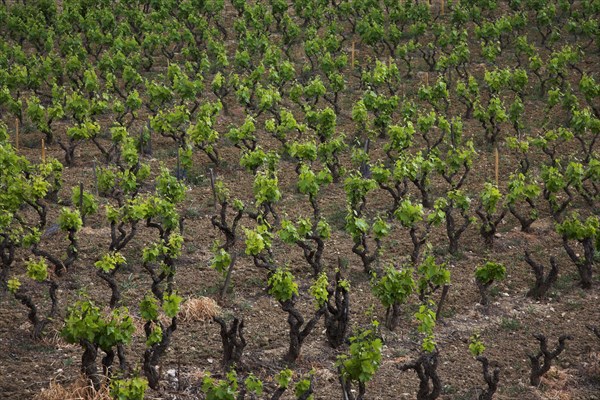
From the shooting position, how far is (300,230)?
14859 mm

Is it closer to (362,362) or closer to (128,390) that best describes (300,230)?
(362,362)

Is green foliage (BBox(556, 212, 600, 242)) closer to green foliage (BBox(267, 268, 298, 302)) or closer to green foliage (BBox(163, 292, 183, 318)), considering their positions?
green foliage (BBox(267, 268, 298, 302))

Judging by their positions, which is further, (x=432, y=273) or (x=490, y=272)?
(x=490, y=272)

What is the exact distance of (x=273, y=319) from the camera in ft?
47.7

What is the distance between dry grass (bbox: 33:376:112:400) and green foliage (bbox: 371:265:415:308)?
12.7 ft

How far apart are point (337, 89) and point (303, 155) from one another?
4.37 meters

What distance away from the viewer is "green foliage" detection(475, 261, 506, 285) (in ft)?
47.2

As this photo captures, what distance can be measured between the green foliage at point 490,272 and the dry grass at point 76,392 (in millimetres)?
5675

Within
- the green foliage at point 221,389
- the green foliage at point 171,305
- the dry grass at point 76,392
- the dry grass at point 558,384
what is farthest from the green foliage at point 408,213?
the dry grass at point 76,392

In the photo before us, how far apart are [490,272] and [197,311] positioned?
4276 millimetres

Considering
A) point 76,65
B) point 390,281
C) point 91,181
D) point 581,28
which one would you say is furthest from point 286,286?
point 581,28

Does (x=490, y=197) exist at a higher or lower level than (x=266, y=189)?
higher

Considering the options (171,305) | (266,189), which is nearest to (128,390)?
(171,305)

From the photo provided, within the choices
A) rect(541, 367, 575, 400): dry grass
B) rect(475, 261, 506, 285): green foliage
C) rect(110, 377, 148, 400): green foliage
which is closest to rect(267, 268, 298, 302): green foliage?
rect(110, 377, 148, 400): green foliage
